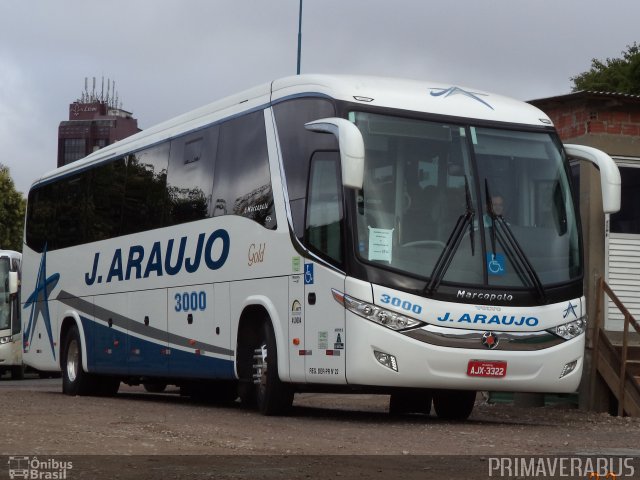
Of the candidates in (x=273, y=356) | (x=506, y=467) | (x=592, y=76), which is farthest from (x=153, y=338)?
(x=592, y=76)

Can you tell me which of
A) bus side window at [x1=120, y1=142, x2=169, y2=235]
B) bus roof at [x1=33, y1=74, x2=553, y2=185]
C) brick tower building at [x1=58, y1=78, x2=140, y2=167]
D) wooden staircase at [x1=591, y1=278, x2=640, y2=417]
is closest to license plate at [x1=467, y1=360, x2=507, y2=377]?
bus roof at [x1=33, y1=74, x2=553, y2=185]

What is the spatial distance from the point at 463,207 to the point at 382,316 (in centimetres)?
149

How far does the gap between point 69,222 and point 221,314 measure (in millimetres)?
6532

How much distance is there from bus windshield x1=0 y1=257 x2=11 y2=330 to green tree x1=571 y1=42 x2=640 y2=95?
89.1 feet

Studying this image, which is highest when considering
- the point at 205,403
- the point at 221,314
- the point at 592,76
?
the point at 592,76

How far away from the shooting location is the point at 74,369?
72.0 feet

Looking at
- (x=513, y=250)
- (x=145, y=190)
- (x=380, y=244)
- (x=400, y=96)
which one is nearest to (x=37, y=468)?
(x=380, y=244)

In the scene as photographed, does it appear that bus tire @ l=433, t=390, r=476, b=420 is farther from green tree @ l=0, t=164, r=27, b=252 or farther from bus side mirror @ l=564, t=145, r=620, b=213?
green tree @ l=0, t=164, r=27, b=252

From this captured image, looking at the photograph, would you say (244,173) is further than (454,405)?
No

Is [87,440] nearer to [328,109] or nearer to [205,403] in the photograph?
[328,109]

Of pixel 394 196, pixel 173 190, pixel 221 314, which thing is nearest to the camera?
pixel 394 196

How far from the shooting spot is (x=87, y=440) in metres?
11.3

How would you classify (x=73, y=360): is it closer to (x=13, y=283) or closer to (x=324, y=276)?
(x=324, y=276)

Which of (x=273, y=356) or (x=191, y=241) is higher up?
(x=191, y=241)
